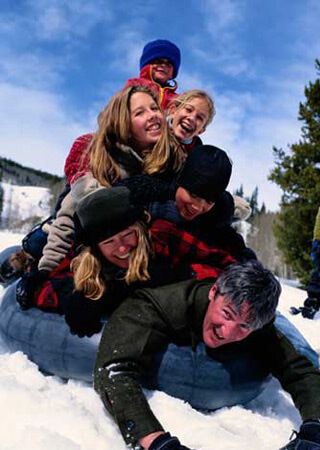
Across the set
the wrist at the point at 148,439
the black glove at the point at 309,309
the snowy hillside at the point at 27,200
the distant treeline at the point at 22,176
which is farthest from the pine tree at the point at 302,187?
the distant treeline at the point at 22,176

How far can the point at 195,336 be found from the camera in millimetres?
1910

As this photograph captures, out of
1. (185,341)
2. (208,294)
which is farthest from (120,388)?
(208,294)

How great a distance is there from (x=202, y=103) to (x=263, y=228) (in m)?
33.2

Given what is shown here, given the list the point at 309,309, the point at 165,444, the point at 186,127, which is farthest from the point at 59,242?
the point at 309,309

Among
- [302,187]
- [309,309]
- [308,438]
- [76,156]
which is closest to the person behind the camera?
[308,438]

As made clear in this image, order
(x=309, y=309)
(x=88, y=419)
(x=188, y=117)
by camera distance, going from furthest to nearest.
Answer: (x=309, y=309) < (x=188, y=117) < (x=88, y=419)

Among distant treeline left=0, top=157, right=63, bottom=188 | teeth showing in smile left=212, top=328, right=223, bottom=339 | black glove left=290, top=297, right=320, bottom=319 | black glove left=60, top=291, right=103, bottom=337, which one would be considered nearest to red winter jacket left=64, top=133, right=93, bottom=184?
black glove left=60, top=291, right=103, bottom=337

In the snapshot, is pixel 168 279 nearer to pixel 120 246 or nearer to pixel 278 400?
pixel 120 246

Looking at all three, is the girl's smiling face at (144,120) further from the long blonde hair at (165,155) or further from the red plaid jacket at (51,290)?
the red plaid jacket at (51,290)

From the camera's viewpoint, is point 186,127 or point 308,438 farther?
point 186,127

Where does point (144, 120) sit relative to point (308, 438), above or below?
above

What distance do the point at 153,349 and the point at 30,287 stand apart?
97 centimetres

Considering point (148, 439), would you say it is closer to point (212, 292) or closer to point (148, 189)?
point (212, 292)

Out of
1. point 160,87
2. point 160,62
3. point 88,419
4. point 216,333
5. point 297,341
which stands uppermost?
point 160,62
